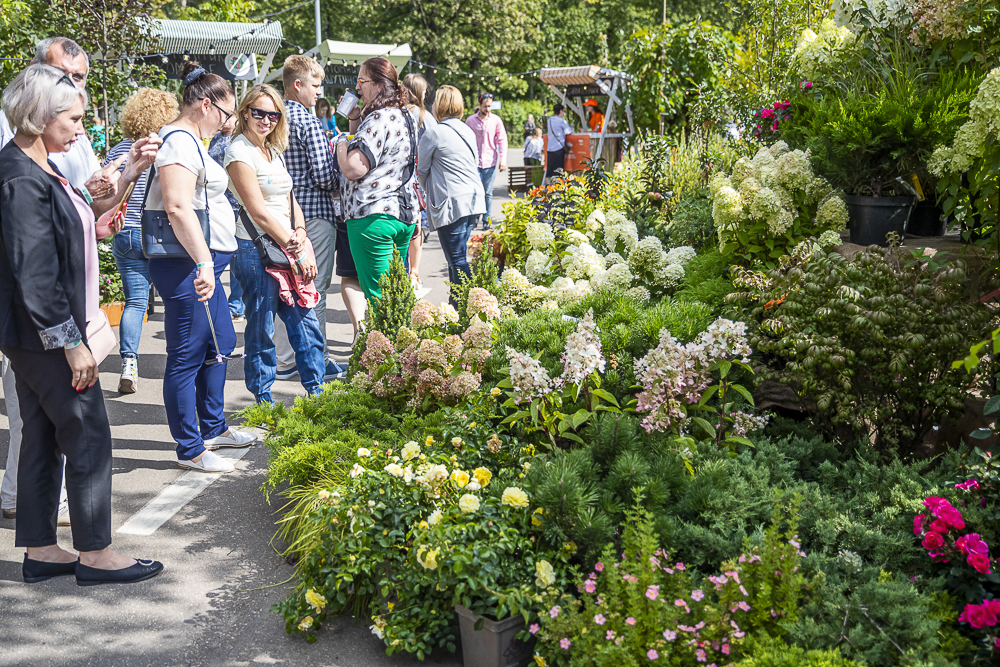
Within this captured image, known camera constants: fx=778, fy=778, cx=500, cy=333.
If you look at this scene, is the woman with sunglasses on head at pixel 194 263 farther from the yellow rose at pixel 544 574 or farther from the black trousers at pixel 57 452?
the yellow rose at pixel 544 574

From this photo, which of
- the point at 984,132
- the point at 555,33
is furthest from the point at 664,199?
the point at 555,33

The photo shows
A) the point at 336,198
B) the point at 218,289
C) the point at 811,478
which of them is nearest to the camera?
the point at 811,478

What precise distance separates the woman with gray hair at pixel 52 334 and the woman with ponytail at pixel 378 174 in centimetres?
197

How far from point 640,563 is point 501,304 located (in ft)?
7.87

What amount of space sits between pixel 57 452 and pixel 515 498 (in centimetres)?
195

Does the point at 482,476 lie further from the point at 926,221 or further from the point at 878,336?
the point at 926,221

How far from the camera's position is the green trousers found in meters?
5.01

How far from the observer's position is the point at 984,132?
9.21ft

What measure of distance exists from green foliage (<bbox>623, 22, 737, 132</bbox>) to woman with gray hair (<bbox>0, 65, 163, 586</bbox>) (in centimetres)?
968

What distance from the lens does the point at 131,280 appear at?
220 inches

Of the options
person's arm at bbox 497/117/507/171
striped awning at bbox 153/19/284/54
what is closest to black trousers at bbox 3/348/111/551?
person's arm at bbox 497/117/507/171

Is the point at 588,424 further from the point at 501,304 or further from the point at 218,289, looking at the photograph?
the point at 218,289

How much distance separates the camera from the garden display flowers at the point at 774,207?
13.4 feet

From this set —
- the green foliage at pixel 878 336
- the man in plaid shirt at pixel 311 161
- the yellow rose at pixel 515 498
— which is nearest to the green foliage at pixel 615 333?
the green foliage at pixel 878 336
